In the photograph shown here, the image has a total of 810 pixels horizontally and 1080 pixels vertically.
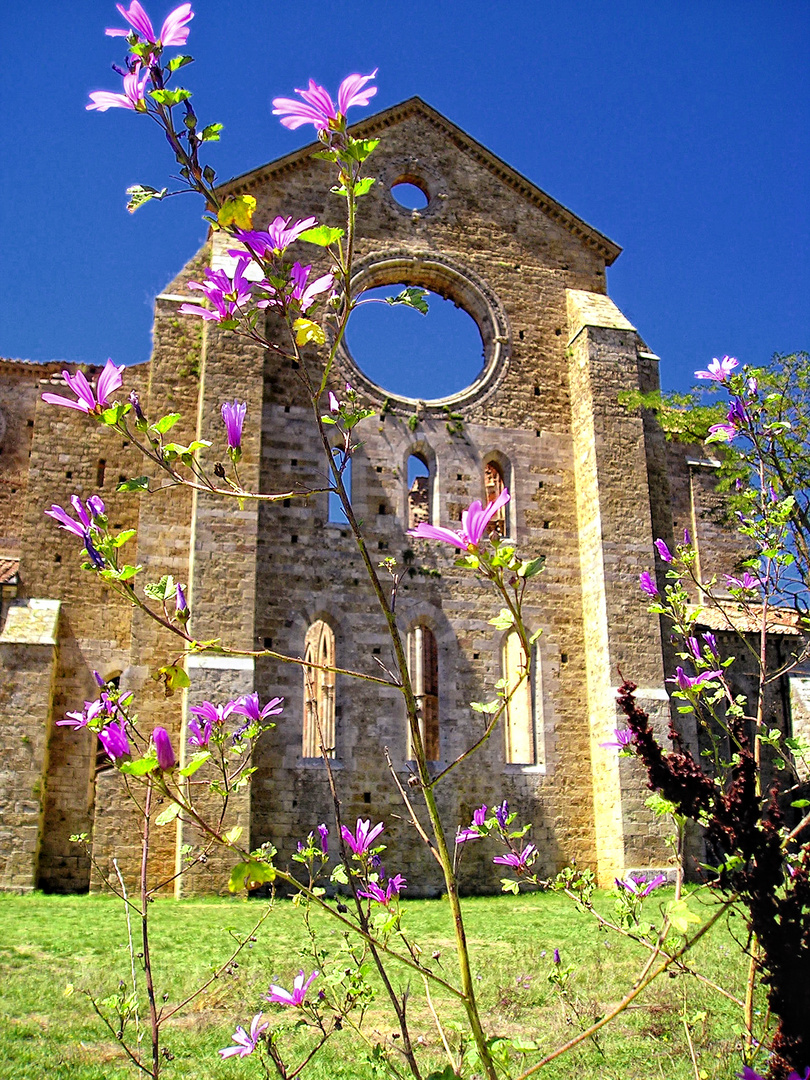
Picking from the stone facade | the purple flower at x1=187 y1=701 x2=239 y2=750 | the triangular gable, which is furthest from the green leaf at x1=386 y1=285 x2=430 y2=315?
the triangular gable

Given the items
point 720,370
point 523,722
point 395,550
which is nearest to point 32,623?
point 395,550

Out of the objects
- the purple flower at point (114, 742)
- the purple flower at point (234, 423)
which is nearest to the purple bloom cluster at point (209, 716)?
the purple flower at point (114, 742)

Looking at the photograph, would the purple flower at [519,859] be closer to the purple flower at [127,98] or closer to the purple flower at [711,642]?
the purple flower at [711,642]

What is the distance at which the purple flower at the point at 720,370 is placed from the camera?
17.1 feet

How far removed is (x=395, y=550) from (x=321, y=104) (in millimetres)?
12909

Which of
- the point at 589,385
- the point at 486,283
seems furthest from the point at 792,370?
the point at 486,283

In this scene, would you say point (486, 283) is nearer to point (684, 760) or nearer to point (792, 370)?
point (792, 370)

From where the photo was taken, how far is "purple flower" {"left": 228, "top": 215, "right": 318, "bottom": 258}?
8.10ft

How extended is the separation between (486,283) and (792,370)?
5481 millimetres

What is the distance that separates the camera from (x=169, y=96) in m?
2.43

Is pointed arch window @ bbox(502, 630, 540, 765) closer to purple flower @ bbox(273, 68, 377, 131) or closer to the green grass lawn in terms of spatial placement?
the green grass lawn

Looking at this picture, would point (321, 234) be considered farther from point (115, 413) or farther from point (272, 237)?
point (115, 413)

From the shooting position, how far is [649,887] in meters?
3.79

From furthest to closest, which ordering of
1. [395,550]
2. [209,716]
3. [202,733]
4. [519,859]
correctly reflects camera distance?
[395,550]
[519,859]
[202,733]
[209,716]
